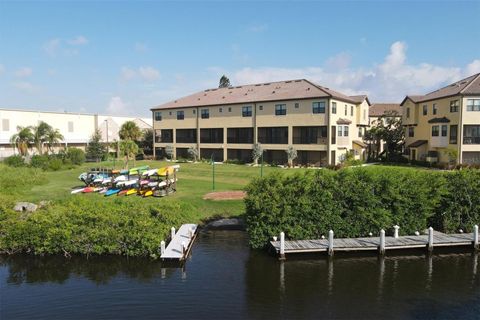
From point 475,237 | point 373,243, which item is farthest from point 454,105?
point 373,243

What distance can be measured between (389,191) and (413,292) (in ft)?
21.9

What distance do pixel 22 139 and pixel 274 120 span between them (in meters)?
38.2

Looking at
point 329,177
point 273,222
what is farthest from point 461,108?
point 273,222

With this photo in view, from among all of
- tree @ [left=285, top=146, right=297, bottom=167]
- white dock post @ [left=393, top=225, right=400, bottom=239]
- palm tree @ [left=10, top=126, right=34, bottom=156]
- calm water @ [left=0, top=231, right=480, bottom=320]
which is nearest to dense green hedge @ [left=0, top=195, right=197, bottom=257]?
→ calm water @ [left=0, top=231, right=480, bottom=320]

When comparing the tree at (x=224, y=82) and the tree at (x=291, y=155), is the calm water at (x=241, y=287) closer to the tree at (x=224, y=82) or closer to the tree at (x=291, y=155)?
the tree at (x=291, y=155)

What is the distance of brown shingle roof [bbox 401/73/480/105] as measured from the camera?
46.1m

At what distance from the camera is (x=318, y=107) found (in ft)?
168

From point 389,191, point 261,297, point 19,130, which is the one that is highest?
point 19,130

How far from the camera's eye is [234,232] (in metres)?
24.2

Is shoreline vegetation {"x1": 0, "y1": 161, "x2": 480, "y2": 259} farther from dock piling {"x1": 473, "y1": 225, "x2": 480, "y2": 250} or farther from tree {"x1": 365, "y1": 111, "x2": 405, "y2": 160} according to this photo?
tree {"x1": 365, "y1": 111, "x2": 405, "y2": 160}

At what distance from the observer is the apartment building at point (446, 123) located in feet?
151

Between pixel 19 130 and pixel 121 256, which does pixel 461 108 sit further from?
pixel 19 130

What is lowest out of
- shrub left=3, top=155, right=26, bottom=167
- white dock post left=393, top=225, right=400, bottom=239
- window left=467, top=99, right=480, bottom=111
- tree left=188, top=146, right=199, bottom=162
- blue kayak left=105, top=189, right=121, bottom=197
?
white dock post left=393, top=225, right=400, bottom=239

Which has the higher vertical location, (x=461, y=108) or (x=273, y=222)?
(x=461, y=108)
